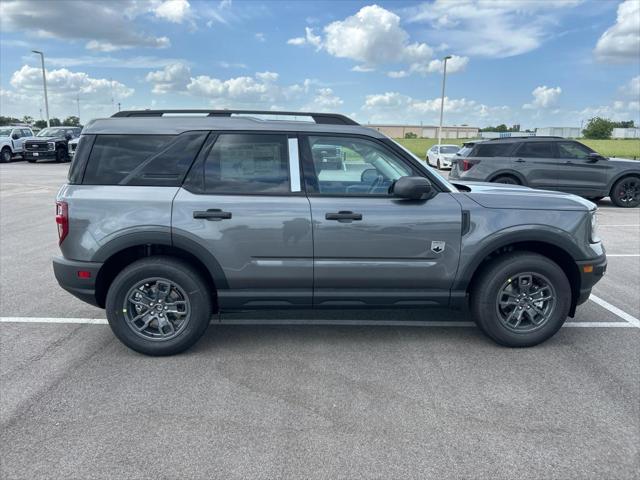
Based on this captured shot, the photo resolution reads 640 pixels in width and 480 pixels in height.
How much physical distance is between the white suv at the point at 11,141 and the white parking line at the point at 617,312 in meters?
29.8

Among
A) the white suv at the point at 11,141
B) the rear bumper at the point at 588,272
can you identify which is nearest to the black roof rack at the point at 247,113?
the rear bumper at the point at 588,272

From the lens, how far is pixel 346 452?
2689 millimetres

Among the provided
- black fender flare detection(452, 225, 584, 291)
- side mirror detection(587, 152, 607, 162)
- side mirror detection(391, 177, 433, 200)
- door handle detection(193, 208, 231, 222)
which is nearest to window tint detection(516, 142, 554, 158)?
side mirror detection(587, 152, 607, 162)

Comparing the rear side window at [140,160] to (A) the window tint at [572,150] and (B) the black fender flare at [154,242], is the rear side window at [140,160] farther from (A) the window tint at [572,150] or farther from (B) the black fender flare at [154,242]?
(A) the window tint at [572,150]

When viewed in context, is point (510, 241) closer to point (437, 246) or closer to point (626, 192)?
point (437, 246)

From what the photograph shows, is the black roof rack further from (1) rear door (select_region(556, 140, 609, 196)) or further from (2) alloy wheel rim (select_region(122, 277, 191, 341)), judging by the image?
(1) rear door (select_region(556, 140, 609, 196))

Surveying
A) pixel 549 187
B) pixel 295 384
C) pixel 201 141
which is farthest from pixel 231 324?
pixel 549 187

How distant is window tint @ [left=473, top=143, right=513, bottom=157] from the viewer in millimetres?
12188

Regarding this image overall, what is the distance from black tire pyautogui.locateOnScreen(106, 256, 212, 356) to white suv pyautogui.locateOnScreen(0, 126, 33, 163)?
28.1 meters

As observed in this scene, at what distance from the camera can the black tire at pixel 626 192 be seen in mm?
12398

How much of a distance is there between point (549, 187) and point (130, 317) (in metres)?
11.2

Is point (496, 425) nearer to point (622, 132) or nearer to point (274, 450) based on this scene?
point (274, 450)

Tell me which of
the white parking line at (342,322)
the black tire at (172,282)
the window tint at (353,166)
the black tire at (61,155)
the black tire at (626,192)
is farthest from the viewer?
the black tire at (61,155)

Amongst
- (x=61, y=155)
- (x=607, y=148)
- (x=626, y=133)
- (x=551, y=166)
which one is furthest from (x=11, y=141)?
(x=626, y=133)
